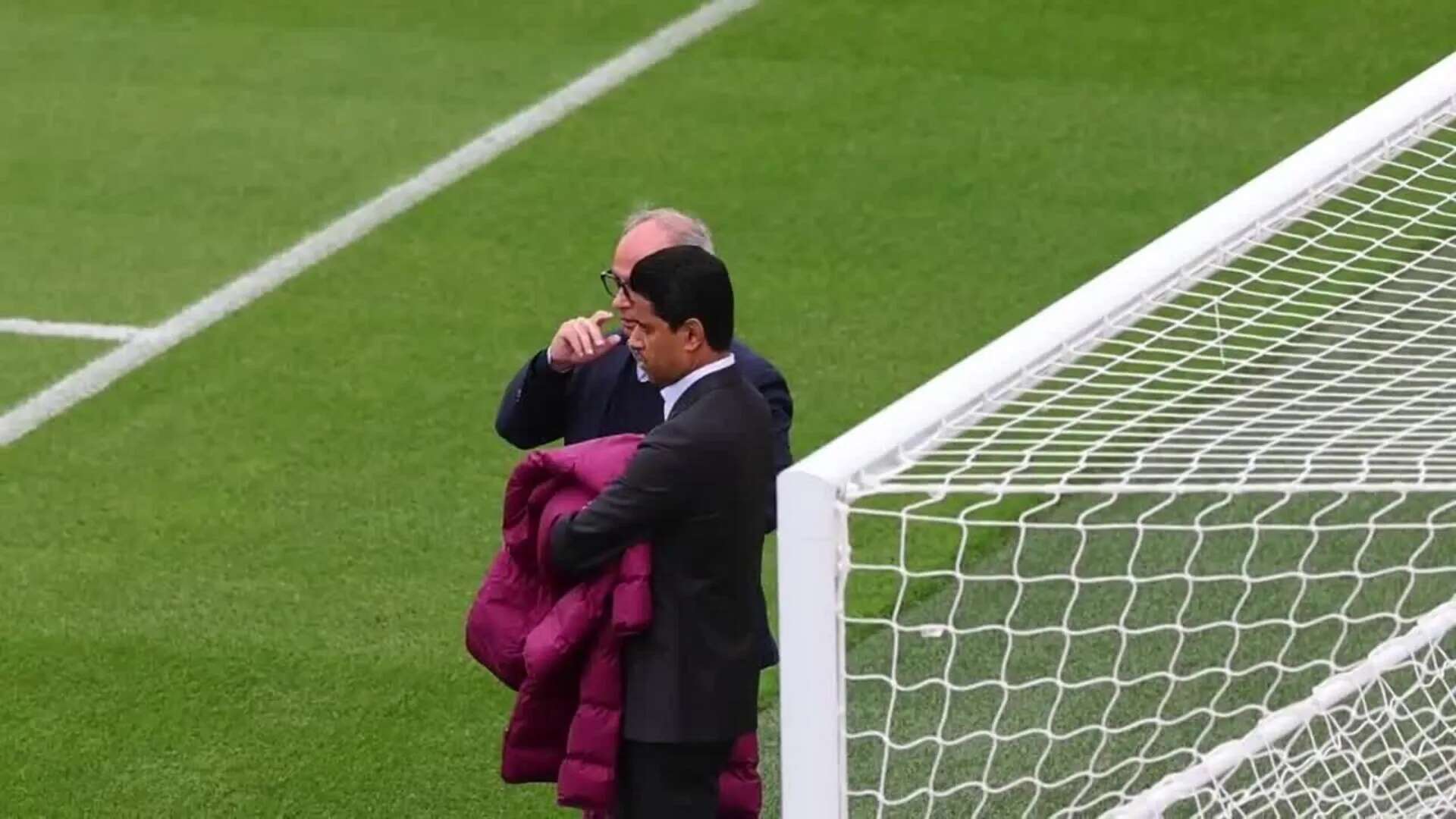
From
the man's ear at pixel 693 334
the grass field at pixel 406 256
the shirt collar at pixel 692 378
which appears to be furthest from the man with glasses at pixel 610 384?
the grass field at pixel 406 256

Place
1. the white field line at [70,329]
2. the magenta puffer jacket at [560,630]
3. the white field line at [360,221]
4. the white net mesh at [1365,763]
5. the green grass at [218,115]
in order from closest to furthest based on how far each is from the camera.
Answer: the magenta puffer jacket at [560,630]
the white net mesh at [1365,763]
the white field line at [360,221]
the white field line at [70,329]
the green grass at [218,115]

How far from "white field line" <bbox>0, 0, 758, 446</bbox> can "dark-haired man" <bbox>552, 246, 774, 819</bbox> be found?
3690 millimetres

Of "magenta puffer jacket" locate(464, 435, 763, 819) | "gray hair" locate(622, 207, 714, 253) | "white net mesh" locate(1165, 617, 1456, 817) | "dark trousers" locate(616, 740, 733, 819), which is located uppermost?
"gray hair" locate(622, 207, 714, 253)

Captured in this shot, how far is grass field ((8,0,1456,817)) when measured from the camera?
538 centimetres

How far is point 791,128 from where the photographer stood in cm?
917

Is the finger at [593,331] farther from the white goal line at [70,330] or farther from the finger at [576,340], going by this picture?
the white goal line at [70,330]

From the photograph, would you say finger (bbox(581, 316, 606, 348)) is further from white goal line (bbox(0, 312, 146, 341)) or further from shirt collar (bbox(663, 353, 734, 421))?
white goal line (bbox(0, 312, 146, 341))

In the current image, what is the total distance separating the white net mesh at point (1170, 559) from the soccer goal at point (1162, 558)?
1cm

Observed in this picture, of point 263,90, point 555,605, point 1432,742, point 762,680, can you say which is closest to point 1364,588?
point 1432,742

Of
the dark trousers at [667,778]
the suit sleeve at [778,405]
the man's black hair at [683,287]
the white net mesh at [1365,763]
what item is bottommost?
the white net mesh at [1365,763]

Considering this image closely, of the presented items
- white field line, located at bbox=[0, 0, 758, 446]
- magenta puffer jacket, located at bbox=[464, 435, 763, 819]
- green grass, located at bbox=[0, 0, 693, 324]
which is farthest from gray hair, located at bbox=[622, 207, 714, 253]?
green grass, located at bbox=[0, 0, 693, 324]

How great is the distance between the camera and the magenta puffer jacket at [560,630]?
11.8ft

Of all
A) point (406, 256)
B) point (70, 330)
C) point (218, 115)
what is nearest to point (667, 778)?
point (70, 330)

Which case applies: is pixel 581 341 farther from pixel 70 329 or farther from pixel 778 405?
pixel 70 329
